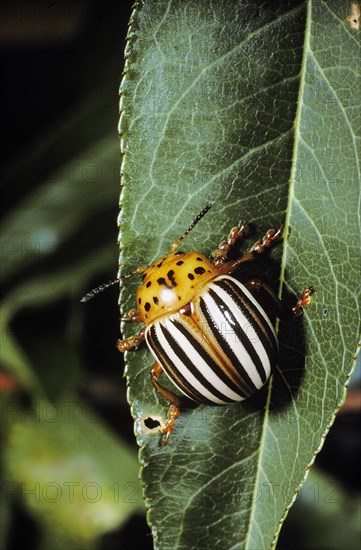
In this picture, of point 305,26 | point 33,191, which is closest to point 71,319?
point 33,191

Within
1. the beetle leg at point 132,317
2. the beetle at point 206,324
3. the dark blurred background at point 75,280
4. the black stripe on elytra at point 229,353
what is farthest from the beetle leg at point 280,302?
the dark blurred background at point 75,280

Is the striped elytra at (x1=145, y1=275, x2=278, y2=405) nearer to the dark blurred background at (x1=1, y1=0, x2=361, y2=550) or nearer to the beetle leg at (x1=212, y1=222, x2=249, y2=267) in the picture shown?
the beetle leg at (x1=212, y1=222, x2=249, y2=267)

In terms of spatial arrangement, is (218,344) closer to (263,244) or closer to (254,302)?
(254,302)

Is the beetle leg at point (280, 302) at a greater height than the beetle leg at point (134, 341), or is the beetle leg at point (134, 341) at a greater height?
the beetle leg at point (134, 341)

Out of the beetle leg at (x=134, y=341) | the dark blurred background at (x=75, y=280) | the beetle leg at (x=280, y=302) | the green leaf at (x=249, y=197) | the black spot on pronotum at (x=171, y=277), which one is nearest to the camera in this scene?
the green leaf at (x=249, y=197)

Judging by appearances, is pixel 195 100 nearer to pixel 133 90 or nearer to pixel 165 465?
pixel 133 90

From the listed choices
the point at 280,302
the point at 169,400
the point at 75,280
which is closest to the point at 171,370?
the point at 169,400

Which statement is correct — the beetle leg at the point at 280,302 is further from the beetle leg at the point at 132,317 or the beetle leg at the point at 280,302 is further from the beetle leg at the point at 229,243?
the beetle leg at the point at 132,317

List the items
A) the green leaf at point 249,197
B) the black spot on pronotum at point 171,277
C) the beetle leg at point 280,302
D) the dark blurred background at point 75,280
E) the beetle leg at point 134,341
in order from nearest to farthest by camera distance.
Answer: the green leaf at point 249,197 → the beetle leg at point 280,302 → the beetle leg at point 134,341 → the black spot on pronotum at point 171,277 → the dark blurred background at point 75,280

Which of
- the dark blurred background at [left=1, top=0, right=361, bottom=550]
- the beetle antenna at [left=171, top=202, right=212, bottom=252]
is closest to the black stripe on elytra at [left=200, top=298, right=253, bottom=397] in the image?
the beetle antenna at [left=171, top=202, right=212, bottom=252]
